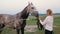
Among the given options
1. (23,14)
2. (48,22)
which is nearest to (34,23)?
(23,14)

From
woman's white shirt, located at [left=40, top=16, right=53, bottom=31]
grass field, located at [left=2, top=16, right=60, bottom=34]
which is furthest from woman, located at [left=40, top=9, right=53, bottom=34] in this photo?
grass field, located at [left=2, top=16, right=60, bottom=34]

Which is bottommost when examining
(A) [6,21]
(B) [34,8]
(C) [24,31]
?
(C) [24,31]

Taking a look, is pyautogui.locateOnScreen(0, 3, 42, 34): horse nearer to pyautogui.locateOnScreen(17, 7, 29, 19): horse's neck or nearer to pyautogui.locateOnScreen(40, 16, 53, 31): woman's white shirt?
pyautogui.locateOnScreen(17, 7, 29, 19): horse's neck

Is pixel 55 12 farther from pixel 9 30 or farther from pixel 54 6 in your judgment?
pixel 9 30

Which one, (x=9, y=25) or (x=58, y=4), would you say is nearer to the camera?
(x=9, y=25)

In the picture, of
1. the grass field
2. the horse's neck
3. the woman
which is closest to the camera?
the woman

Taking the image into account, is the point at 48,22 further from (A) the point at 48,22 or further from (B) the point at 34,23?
(B) the point at 34,23

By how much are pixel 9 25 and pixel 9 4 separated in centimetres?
40

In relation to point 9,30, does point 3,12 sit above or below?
above

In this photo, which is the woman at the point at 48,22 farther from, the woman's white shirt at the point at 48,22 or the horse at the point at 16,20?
the horse at the point at 16,20

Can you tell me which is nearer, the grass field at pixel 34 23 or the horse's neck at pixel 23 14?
the horse's neck at pixel 23 14

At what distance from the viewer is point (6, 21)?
2.91m

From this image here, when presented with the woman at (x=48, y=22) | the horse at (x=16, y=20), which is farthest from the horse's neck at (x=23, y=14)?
the woman at (x=48, y=22)

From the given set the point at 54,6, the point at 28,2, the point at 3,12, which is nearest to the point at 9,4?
the point at 3,12
